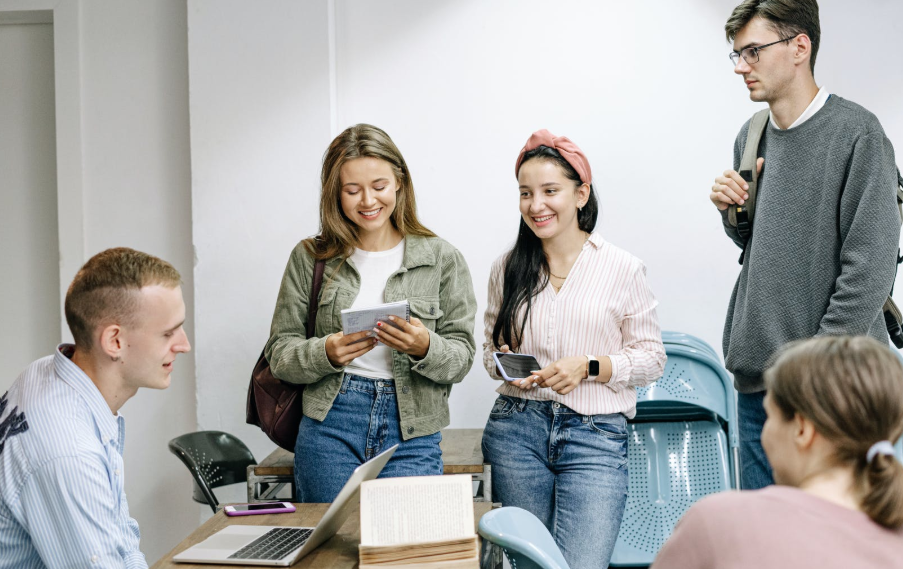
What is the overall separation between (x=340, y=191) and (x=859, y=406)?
6.53ft

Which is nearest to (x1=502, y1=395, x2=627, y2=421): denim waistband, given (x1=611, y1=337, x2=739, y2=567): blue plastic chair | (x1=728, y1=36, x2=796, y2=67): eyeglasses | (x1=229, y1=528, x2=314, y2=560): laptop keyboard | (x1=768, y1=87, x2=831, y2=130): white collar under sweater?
(x1=611, y1=337, x2=739, y2=567): blue plastic chair

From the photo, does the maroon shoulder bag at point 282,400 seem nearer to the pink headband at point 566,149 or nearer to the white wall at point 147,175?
the pink headband at point 566,149

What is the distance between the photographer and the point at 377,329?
266cm

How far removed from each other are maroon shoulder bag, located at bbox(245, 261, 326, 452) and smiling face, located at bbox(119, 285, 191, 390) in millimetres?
961

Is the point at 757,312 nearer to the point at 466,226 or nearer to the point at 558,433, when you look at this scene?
the point at 558,433

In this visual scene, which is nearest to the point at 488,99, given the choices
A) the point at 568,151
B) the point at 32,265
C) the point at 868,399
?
the point at 568,151

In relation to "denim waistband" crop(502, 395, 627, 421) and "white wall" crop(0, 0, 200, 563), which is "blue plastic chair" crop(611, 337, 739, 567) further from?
"white wall" crop(0, 0, 200, 563)

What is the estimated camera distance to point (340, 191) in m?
2.95

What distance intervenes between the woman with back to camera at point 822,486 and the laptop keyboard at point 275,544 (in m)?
1.01

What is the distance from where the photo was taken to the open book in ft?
6.33

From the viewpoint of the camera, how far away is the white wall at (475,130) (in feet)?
12.9

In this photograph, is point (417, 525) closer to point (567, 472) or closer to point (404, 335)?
point (404, 335)

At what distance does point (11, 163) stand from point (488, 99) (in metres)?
2.58

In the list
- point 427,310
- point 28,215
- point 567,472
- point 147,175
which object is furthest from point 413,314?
point 28,215
